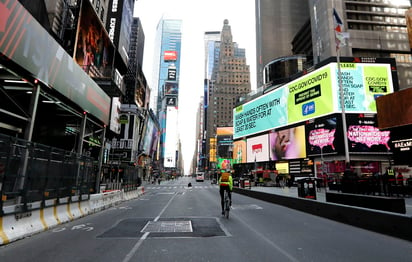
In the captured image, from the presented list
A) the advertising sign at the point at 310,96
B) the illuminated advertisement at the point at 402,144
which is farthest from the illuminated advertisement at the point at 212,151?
the illuminated advertisement at the point at 402,144

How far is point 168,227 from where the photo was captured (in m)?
7.85

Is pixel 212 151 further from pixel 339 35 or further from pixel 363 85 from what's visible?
pixel 339 35

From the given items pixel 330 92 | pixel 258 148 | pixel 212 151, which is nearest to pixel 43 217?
pixel 330 92

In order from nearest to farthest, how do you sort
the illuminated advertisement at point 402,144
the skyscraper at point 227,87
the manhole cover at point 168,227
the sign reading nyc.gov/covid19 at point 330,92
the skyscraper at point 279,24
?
the manhole cover at point 168,227 < the illuminated advertisement at point 402,144 < the sign reading nyc.gov/covid19 at point 330,92 < the skyscraper at point 279,24 < the skyscraper at point 227,87

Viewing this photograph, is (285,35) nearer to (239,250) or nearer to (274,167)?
(274,167)

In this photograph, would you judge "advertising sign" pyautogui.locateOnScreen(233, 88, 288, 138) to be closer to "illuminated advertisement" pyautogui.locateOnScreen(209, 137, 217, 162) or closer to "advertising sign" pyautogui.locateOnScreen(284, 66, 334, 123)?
"advertising sign" pyautogui.locateOnScreen(284, 66, 334, 123)

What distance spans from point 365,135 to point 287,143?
16709mm

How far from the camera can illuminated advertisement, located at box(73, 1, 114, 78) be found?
738 inches

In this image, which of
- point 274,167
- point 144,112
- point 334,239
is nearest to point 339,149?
point 274,167

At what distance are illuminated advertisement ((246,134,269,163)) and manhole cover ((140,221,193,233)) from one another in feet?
196

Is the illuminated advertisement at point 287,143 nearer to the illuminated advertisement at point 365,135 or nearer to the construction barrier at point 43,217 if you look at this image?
the illuminated advertisement at point 365,135

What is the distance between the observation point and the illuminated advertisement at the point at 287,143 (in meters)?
54.1

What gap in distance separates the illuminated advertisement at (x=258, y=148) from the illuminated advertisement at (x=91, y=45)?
166ft

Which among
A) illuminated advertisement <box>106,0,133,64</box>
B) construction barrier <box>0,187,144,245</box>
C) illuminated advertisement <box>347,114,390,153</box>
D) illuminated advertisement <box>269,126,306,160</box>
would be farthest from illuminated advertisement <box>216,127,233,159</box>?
construction barrier <box>0,187,144,245</box>
